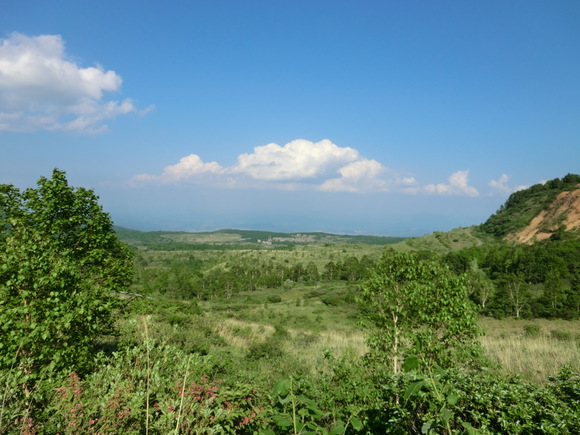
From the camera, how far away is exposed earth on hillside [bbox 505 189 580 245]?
6488 cm

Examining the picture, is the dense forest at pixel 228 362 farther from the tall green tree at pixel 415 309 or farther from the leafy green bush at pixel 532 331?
the leafy green bush at pixel 532 331

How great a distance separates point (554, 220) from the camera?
68.6 metres

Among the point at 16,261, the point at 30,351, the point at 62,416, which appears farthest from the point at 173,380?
the point at 16,261

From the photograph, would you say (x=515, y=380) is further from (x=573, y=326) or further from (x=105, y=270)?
(x=573, y=326)

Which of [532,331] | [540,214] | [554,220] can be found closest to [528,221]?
[540,214]

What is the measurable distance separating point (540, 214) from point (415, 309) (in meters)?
95.4

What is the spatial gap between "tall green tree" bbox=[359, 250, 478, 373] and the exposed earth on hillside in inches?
2940

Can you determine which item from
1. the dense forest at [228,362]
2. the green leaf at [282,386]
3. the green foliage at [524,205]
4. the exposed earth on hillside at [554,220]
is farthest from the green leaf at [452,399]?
the green foliage at [524,205]

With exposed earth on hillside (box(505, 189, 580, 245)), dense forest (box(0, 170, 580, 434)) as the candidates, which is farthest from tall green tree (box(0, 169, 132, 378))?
exposed earth on hillside (box(505, 189, 580, 245))

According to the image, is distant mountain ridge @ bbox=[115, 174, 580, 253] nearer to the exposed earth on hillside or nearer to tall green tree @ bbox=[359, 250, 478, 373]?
the exposed earth on hillside

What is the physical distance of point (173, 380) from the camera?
457 cm

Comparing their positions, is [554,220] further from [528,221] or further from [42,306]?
[42,306]

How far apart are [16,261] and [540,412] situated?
847cm

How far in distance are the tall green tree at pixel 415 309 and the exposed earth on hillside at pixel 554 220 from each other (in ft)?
245
